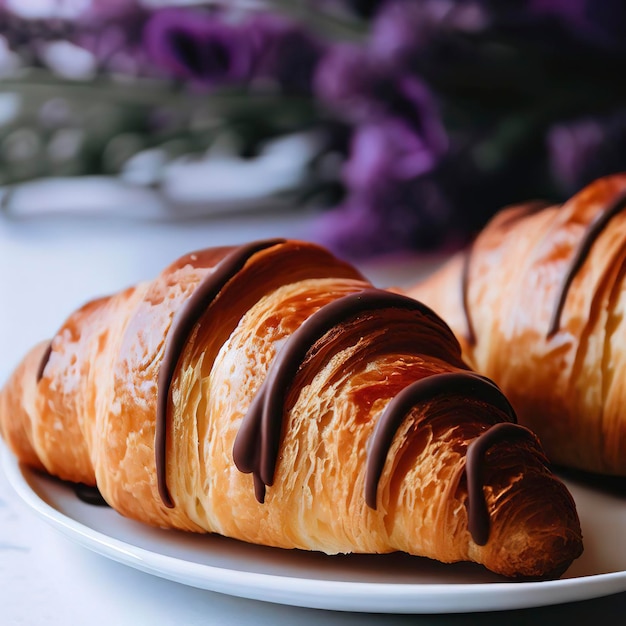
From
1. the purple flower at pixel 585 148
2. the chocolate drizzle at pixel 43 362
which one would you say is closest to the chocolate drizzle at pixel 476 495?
the chocolate drizzle at pixel 43 362

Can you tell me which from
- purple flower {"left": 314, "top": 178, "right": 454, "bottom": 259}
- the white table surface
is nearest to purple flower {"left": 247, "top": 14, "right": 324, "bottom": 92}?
purple flower {"left": 314, "top": 178, "right": 454, "bottom": 259}

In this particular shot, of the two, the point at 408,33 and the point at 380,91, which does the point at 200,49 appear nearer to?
the point at 380,91

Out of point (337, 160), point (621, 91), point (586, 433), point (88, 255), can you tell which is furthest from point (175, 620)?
point (337, 160)

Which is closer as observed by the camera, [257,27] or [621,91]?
[621,91]

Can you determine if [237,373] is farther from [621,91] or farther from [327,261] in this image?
[621,91]

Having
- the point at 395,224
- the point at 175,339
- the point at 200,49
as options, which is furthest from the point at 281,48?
the point at 175,339

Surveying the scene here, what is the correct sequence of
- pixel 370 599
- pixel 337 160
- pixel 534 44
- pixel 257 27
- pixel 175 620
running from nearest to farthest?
pixel 370 599
pixel 175 620
pixel 534 44
pixel 257 27
pixel 337 160
